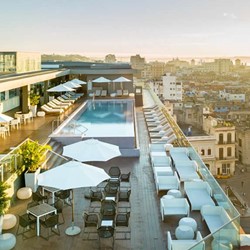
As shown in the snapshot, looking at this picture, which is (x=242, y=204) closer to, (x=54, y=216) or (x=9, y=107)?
(x=9, y=107)

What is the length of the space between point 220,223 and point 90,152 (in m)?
3.89

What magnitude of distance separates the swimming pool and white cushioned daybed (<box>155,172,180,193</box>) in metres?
3.66

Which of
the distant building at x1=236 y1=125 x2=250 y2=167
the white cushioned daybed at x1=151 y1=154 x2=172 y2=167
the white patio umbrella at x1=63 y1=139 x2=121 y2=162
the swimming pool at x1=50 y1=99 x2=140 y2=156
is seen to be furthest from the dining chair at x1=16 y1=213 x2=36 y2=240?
the distant building at x1=236 y1=125 x2=250 y2=167

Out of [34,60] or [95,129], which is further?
[34,60]

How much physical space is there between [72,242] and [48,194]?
2495mm

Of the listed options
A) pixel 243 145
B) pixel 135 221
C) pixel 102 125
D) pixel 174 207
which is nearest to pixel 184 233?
pixel 174 207

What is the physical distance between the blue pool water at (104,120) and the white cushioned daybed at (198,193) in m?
5.45

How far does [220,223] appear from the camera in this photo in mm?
7332

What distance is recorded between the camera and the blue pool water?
1462cm

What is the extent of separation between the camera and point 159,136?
51.1 ft

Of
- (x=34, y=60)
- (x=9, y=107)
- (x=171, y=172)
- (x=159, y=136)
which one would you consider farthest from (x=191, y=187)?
(x=34, y=60)

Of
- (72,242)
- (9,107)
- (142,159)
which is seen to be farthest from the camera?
(9,107)

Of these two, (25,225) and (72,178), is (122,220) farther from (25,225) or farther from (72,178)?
(25,225)

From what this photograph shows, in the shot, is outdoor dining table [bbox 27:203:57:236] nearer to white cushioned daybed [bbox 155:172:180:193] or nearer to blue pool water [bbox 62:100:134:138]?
white cushioned daybed [bbox 155:172:180:193]
